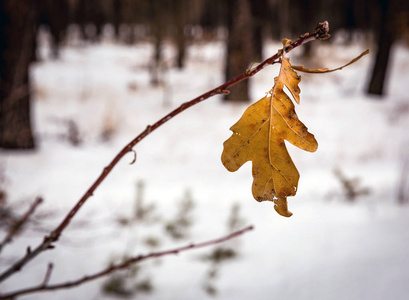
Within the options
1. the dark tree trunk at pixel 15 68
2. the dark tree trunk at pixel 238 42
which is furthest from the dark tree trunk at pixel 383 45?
the dark tree trunk at pixel 15 68

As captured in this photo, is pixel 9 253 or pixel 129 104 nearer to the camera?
pixel 9 253

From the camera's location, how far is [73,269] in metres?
2.20

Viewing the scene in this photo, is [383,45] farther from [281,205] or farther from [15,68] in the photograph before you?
[281,205]

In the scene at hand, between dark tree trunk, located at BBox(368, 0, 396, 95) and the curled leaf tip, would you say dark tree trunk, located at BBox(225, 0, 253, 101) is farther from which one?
the curled leaf tip

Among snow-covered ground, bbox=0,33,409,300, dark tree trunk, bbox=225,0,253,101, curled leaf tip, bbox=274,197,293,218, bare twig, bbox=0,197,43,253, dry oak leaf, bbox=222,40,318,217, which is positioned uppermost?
dark tree trunk, bbox=225,0,253,101

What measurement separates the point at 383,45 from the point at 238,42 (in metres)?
3.53

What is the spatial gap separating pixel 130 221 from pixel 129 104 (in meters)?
3.95

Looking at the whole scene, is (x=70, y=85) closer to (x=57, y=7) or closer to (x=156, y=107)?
(x=156, y=107)

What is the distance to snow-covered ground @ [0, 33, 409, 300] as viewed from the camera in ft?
6.75

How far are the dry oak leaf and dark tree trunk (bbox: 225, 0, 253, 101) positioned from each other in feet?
17.4

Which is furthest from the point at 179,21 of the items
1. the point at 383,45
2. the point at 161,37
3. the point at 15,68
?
the point at 15,68

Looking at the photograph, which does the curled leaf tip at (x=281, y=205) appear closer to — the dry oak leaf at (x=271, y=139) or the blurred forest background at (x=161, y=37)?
the dry oak leaf at (x=271, y=139)

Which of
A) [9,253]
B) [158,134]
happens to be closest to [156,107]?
[158,134]

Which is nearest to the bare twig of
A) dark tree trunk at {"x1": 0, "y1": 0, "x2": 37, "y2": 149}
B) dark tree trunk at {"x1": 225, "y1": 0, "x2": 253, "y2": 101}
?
dark tree trunk at {"x1": 0, "y1": 0, "x2": 37, "y2": 149}
